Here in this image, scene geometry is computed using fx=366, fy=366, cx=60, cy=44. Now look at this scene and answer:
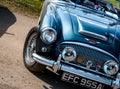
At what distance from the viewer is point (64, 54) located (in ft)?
19.9

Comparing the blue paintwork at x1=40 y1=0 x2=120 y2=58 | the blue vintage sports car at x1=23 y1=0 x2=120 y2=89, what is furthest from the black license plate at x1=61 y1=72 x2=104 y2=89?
the blue paintwork at x1=40 y1=0 x2=120 y2=58

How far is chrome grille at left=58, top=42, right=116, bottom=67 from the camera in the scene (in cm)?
605

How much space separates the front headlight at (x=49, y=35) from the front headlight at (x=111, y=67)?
98 centimetres

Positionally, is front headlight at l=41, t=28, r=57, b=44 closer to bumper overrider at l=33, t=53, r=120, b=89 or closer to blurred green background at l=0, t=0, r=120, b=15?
bumper overrider at l=33, t=53, r=120, b=89

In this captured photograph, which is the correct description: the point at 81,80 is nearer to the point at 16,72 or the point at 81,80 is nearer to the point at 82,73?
the point at 82,73

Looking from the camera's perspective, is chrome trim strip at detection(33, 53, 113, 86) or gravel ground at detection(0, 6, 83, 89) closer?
chrome trim strip at detection(33, 53, 113, 86)

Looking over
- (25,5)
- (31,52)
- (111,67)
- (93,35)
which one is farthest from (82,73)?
(25,5)

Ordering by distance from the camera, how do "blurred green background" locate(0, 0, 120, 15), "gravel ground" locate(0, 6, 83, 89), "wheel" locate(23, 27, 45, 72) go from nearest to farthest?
"gravel ground" locate(0, 6, 83, 89) < "wheel" locate(23, 27, 45, 72) < "blurred green background" locate(0, 0, 120, 15)

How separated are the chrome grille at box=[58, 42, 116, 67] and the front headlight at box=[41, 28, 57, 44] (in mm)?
227

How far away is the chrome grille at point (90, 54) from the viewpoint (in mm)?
6047

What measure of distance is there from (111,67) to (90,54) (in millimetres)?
412

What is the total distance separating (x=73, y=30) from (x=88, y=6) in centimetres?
171

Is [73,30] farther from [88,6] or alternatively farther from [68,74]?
[88,6]

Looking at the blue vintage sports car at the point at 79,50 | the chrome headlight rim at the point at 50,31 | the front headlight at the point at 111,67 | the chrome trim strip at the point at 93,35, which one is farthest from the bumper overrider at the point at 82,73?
the chrome trim strip at the point at 93,35
